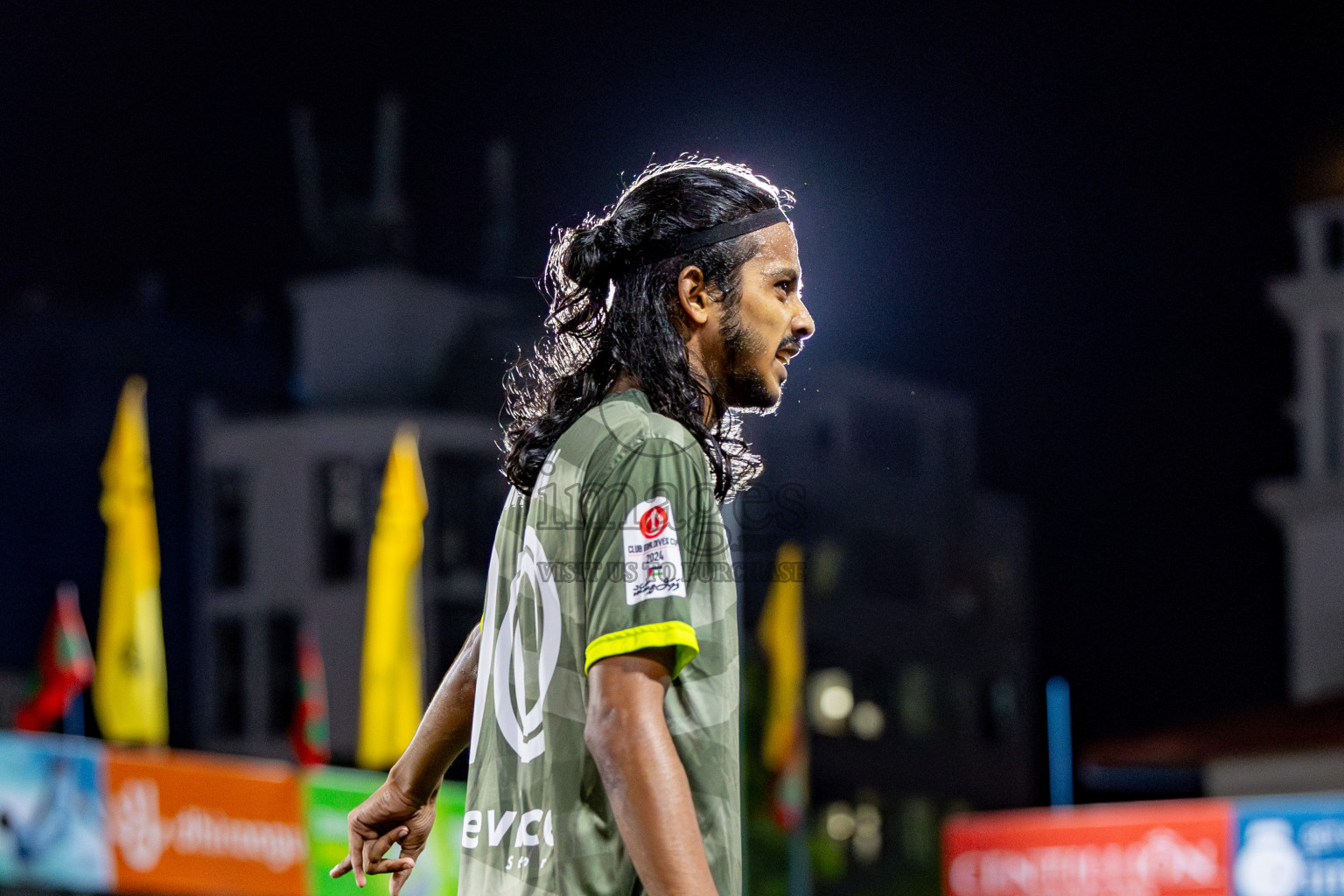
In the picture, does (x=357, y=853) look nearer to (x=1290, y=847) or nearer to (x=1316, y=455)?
(x=1290, y=847)

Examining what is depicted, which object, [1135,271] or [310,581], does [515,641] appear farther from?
[1135,271]

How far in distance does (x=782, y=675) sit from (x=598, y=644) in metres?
27.8

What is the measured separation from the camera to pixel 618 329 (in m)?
2.17

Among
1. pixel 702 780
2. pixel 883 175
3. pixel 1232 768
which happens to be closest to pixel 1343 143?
pixel 1232 768

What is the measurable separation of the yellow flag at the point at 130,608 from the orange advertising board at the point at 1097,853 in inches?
643

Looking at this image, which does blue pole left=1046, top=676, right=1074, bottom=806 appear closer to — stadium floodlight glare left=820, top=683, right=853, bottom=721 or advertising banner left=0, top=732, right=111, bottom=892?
stadium floodlight glare left=820, top=683, right=853, bottom=721

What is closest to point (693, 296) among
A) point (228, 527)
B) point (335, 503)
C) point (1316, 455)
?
point (1316, 455)

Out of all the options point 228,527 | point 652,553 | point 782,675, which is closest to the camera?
point 652,553

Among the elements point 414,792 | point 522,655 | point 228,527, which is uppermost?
Answer: point 228,527

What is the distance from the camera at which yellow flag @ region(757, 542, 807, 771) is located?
1109 inches

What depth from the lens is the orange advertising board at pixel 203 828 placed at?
13664mm

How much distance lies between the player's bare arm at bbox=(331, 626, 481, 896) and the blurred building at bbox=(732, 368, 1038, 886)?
107 feet

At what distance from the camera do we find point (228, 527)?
2948cm

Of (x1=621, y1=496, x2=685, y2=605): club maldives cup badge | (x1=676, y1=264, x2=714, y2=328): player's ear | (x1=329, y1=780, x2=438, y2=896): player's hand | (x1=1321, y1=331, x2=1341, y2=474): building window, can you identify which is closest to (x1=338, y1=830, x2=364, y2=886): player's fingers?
(x1=329, y1=780, x2=438, y2=896): player's hand
